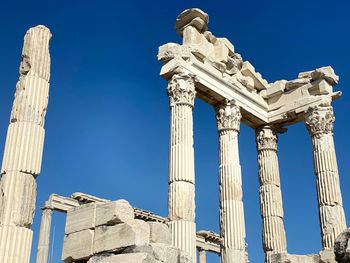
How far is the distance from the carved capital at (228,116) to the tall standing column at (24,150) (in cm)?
868

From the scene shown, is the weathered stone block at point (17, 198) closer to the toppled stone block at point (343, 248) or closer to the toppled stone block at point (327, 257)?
the toppled stone block at point (343, 248)

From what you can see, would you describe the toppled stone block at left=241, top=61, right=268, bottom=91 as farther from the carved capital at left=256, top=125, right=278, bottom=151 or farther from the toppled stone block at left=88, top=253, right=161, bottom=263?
the toppled stone block at left=88, top=253, right=161, bottom=263

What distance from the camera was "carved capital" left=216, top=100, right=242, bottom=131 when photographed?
20000 millimetres

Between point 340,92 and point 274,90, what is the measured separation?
2.83 m

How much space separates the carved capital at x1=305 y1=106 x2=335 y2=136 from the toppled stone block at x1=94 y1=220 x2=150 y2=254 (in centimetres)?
1351

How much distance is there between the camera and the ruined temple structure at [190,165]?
9438 mm

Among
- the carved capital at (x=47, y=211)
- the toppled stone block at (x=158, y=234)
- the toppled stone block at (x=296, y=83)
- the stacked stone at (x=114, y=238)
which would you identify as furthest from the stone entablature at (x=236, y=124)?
the carved capital at (x=47, y=211)

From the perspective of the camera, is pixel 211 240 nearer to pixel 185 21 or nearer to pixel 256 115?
pixel 256 115

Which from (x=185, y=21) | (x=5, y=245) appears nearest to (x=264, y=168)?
(x=185, y=21)

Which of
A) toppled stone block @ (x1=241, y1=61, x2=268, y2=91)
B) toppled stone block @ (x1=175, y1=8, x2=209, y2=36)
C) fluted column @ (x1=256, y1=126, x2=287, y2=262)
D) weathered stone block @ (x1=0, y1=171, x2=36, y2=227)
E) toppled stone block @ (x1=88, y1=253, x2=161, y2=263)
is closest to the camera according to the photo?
toppled stone block @ (x1=88, y1=253, x2=161, y2=263)

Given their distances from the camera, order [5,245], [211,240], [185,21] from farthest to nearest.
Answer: [211,240] → [185,21] → [5,245]

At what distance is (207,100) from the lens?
2041 cm

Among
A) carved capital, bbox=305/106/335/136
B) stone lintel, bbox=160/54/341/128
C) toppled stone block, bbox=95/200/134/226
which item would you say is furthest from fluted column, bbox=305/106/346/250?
toppled stone block, bbox=95/200/134/226

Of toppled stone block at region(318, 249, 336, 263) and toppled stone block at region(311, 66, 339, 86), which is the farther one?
toppled stone block at region(311, 66, 339, 86)
